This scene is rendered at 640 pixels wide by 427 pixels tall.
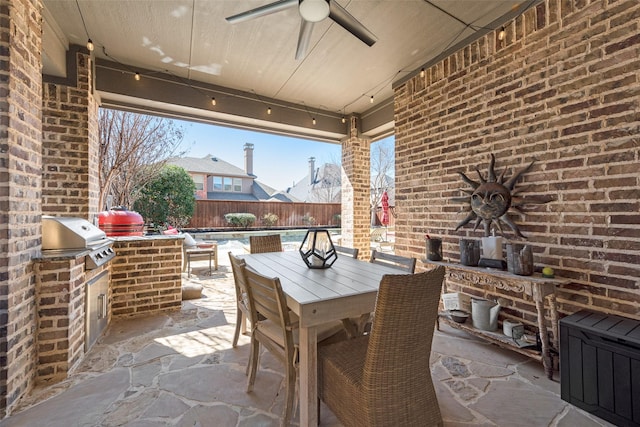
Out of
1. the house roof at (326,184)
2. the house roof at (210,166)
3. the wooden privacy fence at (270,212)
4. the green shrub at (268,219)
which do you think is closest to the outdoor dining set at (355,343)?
the wooden privacy fence at (270,212)

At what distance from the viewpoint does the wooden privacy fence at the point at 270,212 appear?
10883 mm

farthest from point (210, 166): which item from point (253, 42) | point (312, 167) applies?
point (253, 42)

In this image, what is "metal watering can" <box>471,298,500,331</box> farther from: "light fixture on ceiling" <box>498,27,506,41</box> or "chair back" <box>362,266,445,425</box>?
"light fixture on ceiling" <box>498,27,506,41</box>

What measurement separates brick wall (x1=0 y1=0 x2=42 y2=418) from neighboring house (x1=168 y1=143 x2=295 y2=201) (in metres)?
15.0

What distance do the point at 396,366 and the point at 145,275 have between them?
Answer: 3103mm

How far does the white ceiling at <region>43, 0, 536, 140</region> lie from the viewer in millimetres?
2596

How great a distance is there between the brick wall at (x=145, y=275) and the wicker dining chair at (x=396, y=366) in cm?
275

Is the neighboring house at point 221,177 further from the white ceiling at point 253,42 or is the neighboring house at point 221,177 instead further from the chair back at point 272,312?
the chair back at point 272,312

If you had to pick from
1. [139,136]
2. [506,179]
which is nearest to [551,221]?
[506,179]

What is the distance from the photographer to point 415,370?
1393mm

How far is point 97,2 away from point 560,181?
424 cm

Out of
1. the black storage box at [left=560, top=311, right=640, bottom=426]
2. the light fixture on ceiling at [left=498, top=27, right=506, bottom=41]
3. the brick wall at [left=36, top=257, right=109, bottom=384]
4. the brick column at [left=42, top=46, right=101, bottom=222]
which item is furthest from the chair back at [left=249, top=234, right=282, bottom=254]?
the light fixture on ceiling at [left=498, top=27, right=506, bottom=41]

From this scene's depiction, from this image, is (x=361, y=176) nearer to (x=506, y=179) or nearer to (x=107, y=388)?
(x=506, y=179)

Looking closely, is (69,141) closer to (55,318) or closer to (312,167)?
(55,318)
